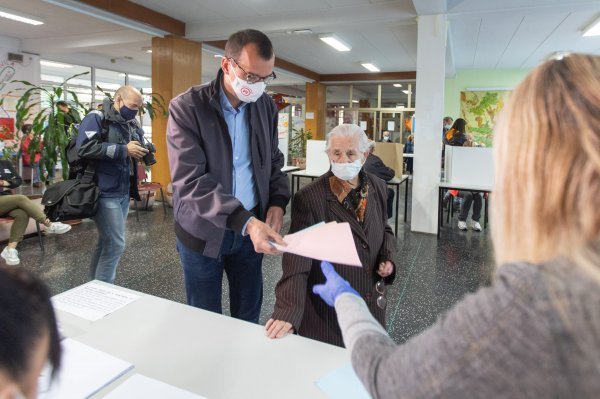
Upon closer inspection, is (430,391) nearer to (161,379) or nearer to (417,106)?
(161,379)

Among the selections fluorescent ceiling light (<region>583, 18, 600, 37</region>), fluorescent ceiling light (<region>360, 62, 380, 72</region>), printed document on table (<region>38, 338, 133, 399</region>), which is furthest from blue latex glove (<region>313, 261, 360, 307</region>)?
fluorescent ceiling light (<region>360, 62, 380, 72</region>)

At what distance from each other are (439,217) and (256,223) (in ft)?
13.9

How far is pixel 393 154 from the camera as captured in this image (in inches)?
229

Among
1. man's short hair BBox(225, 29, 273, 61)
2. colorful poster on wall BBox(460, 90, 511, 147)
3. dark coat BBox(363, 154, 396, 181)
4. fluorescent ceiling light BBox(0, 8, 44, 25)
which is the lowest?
dark coat BBox(363, 154, 396, 181)

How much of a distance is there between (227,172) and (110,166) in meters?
1.43

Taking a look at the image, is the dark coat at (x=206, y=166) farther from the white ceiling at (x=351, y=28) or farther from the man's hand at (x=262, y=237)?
the white ceiling at (x=351, y=28)

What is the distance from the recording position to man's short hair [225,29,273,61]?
1.47 meters

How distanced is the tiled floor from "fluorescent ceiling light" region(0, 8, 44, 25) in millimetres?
4060

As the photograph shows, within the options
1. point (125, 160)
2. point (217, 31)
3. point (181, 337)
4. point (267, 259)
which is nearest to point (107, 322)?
point (181, 337)

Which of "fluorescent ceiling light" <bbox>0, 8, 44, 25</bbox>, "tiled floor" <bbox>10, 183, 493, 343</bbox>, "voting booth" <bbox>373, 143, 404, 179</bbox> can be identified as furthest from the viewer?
"fluorescent ceiling light" <bbox>0, 8, 44, 25</bbox>

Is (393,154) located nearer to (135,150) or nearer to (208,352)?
(135,150)

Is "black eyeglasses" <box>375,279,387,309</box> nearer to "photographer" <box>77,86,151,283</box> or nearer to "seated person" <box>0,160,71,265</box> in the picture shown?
"photographer" <box>77,86,151,283</box>

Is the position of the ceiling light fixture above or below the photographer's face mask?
above

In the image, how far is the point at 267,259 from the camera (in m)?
4.18
